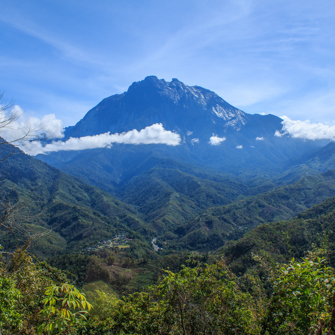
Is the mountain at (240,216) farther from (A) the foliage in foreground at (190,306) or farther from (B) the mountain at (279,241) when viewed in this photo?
(A) the foliage in foreground at (190,306)

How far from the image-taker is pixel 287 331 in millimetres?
5398

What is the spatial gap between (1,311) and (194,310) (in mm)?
5659

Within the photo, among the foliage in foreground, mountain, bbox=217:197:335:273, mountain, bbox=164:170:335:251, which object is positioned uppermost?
the foliage in foreground

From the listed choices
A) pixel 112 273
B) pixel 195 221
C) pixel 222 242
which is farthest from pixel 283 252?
pixel 195 221

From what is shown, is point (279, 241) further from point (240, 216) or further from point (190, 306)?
point (240, 216)

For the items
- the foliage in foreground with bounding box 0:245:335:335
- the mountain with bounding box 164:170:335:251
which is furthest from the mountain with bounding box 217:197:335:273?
the mountain with bounding box 164:170:335:251

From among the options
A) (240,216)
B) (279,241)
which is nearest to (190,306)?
(279,241)

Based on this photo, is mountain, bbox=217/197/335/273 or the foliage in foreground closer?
the foliage in foreground

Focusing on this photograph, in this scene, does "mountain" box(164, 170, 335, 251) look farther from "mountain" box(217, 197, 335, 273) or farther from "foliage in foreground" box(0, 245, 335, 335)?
"foliage in foreground" box(0, 245, 335, 335)

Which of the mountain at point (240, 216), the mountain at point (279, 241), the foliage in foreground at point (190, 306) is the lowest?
the mountain at point (240, 216)

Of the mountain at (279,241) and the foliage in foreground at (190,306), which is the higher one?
the foliage in foreground at (190,306)

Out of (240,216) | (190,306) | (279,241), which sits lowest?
(240,216)

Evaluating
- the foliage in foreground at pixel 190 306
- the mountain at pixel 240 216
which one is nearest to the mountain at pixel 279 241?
the foliage in foreground at pixel 190 306

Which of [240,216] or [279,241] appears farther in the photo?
[240,216]
